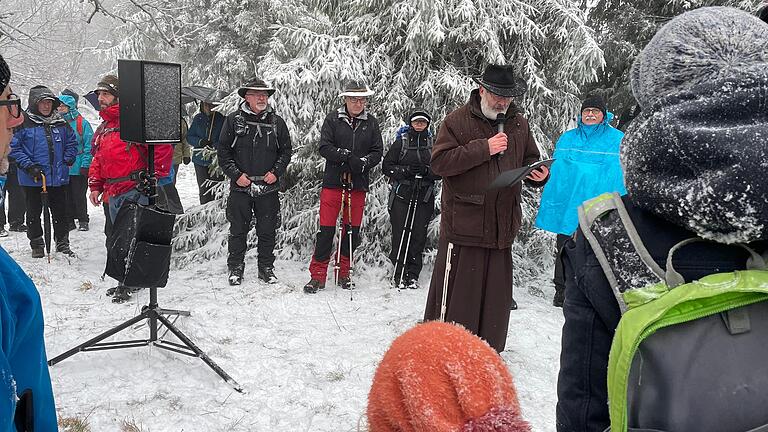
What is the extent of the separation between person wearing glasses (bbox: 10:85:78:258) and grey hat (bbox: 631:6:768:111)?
876 cm

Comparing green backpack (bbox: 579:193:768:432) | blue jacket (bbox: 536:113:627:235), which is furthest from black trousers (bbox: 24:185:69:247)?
green backpack (bbox: 579:193:768:432)

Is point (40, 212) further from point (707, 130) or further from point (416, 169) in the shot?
point (707, 130)

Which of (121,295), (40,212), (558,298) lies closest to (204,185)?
(40,212)

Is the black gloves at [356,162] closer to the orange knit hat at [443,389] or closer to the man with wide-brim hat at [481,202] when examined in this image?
the man with wide-brim hat at [481,202]

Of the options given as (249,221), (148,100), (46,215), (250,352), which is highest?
(148,100)

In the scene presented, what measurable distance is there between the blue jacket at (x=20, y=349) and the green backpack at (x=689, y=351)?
132 centimetres

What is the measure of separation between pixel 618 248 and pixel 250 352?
4.45m

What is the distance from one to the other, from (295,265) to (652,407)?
7301mm

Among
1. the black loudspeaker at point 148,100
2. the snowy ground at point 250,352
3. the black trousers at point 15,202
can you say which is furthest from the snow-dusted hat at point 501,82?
the black trousers at point 15,202

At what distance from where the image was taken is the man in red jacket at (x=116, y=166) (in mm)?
5926

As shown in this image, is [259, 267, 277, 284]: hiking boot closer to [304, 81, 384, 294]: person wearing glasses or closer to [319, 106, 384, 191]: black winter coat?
[304, 81, 384, 294]: person wearing glasses

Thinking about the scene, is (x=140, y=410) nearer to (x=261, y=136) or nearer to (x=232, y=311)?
(x=232, y=311)

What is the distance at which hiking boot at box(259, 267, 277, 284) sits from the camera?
713cm

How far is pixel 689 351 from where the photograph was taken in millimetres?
1016
